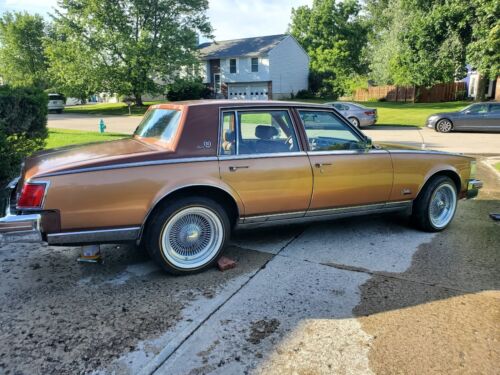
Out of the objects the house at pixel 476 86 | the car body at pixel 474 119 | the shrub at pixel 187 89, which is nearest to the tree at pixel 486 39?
the house at pixel 476 86

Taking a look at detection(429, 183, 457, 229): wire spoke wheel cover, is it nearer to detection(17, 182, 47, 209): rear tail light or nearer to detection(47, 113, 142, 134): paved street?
detection(17, 182, 47, 209): rear tail light

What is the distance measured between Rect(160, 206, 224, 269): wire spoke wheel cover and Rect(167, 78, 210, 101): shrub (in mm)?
30773

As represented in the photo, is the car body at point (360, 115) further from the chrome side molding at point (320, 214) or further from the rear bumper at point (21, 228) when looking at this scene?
the rear bumper at point (21, 228)

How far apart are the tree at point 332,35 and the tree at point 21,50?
31397 mm

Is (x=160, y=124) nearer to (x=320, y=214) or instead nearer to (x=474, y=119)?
(x=320, y=214)

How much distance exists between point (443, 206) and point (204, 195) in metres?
3.24

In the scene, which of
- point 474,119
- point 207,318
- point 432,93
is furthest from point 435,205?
point 432,93

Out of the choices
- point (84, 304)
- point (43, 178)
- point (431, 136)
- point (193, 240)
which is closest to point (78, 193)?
point (43, 178)

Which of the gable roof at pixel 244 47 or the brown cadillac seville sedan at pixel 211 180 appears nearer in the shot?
the brown cadillac seville sedan at pixel 211 180

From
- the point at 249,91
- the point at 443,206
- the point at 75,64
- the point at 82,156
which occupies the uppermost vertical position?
the point at 75,64

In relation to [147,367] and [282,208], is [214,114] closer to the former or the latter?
[282,208]

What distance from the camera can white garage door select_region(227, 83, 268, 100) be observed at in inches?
1623

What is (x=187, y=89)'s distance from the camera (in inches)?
1396

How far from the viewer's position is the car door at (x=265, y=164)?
3848mm
